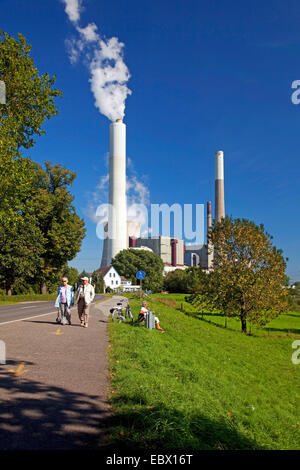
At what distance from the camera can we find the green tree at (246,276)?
28.8 meters

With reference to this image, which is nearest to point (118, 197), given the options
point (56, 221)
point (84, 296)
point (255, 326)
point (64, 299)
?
point (56, 221)

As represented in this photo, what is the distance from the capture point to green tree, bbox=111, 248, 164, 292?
100 m

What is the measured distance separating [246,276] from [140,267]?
74519mm

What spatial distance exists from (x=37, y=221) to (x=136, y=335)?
34224 millimetres

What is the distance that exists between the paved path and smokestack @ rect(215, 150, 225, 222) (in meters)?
79.1

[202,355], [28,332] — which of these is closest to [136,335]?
[202,355]

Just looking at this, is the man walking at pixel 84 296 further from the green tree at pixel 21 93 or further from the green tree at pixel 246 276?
the green tree at pixel 246 276

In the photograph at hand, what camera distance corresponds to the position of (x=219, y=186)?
294ft

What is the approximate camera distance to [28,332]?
38.9 feet

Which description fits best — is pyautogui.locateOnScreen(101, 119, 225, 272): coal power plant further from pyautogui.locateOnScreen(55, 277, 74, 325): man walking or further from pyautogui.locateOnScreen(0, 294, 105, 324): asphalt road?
pyautogui.locateOnScreen(55, 277, 74, 325): man walking

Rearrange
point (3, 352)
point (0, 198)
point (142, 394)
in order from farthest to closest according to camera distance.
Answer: point (0, 198)
point (3, 352)
point (142, 394)

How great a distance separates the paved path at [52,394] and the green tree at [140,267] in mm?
90727

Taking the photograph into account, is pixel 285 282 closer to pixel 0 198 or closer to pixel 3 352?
→ pixel 0 198

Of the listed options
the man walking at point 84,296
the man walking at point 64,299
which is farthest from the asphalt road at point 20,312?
the man walking at point 84,296
